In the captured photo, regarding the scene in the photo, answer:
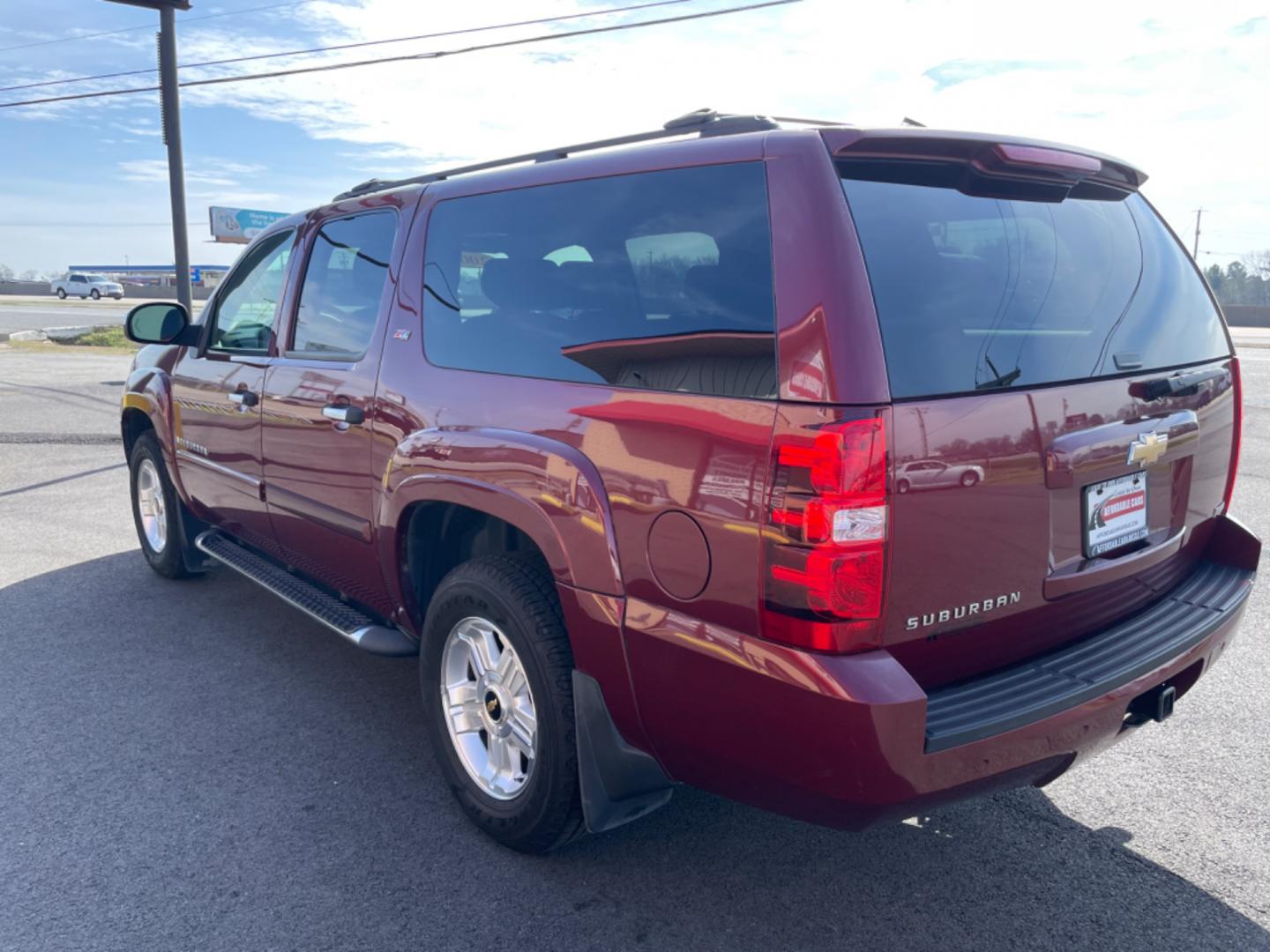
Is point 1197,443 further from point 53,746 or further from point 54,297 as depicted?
point 54,297

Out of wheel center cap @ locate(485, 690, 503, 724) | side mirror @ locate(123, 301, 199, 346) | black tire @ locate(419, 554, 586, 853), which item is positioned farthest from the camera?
side mirror @ locate(123, 301, 199, 346)

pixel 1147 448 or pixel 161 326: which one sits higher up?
pixel 161 326

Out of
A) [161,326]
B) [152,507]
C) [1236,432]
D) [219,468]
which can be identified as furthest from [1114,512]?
[152,507]

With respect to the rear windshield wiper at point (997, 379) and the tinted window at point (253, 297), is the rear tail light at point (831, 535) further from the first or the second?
the tinted window at point (253, 297)

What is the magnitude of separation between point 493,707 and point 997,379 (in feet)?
5.75

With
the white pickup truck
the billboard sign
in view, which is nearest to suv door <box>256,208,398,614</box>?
the billboard sign

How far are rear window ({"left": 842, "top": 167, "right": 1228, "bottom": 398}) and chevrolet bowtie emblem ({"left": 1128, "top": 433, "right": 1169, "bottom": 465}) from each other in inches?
7.4

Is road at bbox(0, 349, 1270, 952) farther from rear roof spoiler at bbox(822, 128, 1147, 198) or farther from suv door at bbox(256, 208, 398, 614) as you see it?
rear roof spoiler at bbox(822, 128, 1147, 198)

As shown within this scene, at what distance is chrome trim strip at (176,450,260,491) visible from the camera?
4.38 meters

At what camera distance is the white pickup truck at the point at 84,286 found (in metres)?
63.8

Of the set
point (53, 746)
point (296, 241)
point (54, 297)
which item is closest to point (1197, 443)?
point (296, 241)

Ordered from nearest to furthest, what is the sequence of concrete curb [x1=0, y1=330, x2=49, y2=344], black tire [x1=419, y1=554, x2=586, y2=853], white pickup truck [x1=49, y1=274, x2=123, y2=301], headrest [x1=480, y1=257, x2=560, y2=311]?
black tire [x1=419, y1=554, x2=586, y2=853] < headrest [x1=480, y1=257, x2=560, y2=311] < concrete curb [x1=0, y1=330, x2=49, y2=344] < white pickup truck [x1=49, y1=274, x2=123, y2=301]

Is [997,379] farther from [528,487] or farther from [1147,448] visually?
[528,487]

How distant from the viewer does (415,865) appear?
2.94m
